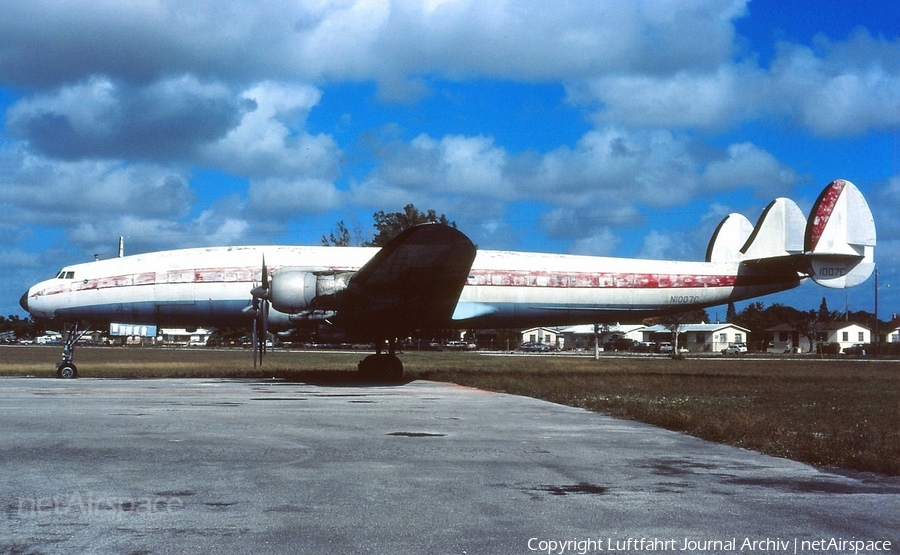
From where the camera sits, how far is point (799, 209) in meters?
31.1

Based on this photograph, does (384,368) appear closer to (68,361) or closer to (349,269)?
(349,269)

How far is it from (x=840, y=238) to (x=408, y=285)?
53.2 feet

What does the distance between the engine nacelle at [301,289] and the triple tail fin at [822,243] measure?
15373mm

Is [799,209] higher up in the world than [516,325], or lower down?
higher up

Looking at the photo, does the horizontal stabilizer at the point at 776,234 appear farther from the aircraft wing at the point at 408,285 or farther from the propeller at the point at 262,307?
the propeller at the point at 262,307

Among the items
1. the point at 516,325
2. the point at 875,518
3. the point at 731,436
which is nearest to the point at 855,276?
the point at 516,325

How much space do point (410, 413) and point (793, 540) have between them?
991 centimetres

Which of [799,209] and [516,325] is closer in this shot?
[516,325]

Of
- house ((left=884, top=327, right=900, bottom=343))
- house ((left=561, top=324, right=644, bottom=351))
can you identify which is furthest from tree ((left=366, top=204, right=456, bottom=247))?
house ((left=884, top=327, right=900, bottom=343))

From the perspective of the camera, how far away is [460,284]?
25.8 meters

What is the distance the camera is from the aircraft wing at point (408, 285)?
22094 millimetres

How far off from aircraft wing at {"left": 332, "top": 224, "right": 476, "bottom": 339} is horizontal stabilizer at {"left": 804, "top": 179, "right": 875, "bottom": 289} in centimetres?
1315

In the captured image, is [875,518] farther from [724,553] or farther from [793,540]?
[724,553]

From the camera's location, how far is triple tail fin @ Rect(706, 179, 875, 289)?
28453mm
